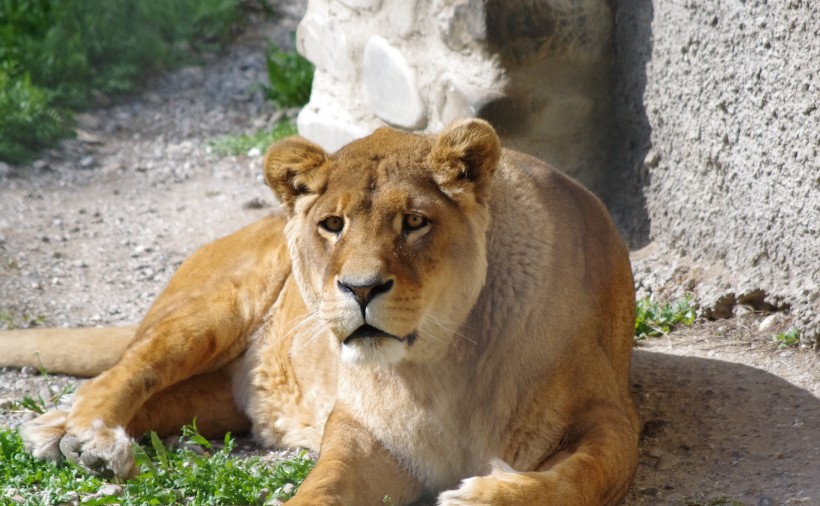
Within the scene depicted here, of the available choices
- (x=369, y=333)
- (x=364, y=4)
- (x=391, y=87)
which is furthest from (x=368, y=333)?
(x=364, y=4)

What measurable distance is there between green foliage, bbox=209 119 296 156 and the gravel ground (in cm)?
8

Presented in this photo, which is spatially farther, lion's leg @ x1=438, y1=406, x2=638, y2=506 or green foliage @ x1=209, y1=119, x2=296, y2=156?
green foliage @ x1=209, y1=119, x2=296, y2=156

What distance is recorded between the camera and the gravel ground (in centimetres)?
352

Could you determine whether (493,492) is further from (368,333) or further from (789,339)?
(789,339)

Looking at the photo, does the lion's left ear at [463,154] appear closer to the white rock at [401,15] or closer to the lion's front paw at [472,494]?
the lion's front paw at [472,494]

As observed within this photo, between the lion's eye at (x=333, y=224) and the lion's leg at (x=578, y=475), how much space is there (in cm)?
74

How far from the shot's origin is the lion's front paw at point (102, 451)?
12.3 ft

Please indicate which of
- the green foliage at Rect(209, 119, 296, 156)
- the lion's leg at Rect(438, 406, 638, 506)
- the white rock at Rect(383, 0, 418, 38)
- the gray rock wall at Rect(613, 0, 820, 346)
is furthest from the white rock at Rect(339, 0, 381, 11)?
the lion's leg at Rect(438, 406, 638, 506)

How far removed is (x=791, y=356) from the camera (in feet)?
13.2

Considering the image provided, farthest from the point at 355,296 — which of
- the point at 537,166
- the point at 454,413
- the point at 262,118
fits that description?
the point at 262,118

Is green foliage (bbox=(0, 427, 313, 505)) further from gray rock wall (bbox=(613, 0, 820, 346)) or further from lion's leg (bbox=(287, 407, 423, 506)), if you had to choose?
gray rock wall (bbox=(613, 0, 820, 346))

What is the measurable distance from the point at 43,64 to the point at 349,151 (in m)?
5.02

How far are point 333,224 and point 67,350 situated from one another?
1.79 meters

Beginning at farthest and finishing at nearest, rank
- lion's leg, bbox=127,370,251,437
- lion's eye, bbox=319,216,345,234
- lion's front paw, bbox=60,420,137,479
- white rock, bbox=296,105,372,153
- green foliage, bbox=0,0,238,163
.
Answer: green foliage, bbox=0,0,238,163 → white rock, bbox=296,105,372,153 → lion's leg, bbox=127,370,251,437 → lion's front paw, bbox=60,420,137,479 → lion's eye, bbox=319,216,345,234
